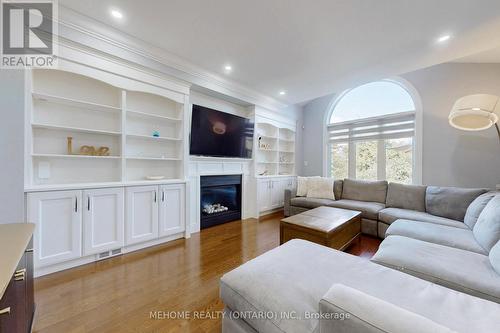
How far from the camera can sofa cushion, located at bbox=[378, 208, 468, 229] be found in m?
2.55

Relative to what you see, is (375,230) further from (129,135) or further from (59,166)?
(59,166)

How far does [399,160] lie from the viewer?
430 centimetres

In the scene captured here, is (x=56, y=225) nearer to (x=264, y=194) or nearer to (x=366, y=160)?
(x=264, y=194)

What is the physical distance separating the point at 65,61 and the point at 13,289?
7.41 feet

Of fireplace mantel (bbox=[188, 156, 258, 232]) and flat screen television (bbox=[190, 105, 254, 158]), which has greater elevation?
flat screen television (bbox=[190, 105, 254, 158])

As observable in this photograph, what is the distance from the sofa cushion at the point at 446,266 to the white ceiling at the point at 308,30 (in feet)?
7.20

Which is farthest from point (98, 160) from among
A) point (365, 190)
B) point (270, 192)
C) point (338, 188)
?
point (365, 190)

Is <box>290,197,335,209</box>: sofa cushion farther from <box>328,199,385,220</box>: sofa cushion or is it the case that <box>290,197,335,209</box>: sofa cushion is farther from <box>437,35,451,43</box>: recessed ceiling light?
<box>437,35,451,43</box>: recessed ceiling light

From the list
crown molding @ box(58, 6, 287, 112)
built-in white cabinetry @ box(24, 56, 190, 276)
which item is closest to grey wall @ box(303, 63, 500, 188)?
crown molding @ box(58, 6, 287, 112)

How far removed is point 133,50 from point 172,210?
2141 millimetres

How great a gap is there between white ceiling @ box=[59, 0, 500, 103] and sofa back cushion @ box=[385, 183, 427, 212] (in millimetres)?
1936

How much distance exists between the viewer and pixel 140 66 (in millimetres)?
2633

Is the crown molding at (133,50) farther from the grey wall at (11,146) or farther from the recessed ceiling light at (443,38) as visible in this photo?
the recessed ceiling light at (443,38)

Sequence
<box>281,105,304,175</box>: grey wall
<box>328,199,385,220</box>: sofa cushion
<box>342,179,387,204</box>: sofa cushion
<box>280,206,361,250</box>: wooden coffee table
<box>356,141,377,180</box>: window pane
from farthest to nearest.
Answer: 1. <box>281,105,304,175</box>: grey wall
2. <box>356,141,377,180</box>: window pane
3. <box>342,179,387,204</box>: sofa cushion
4. <box>328,199,385,220</box>: sofa cushion
5. <box>280,206,361,250</box>: wooden coffee table
